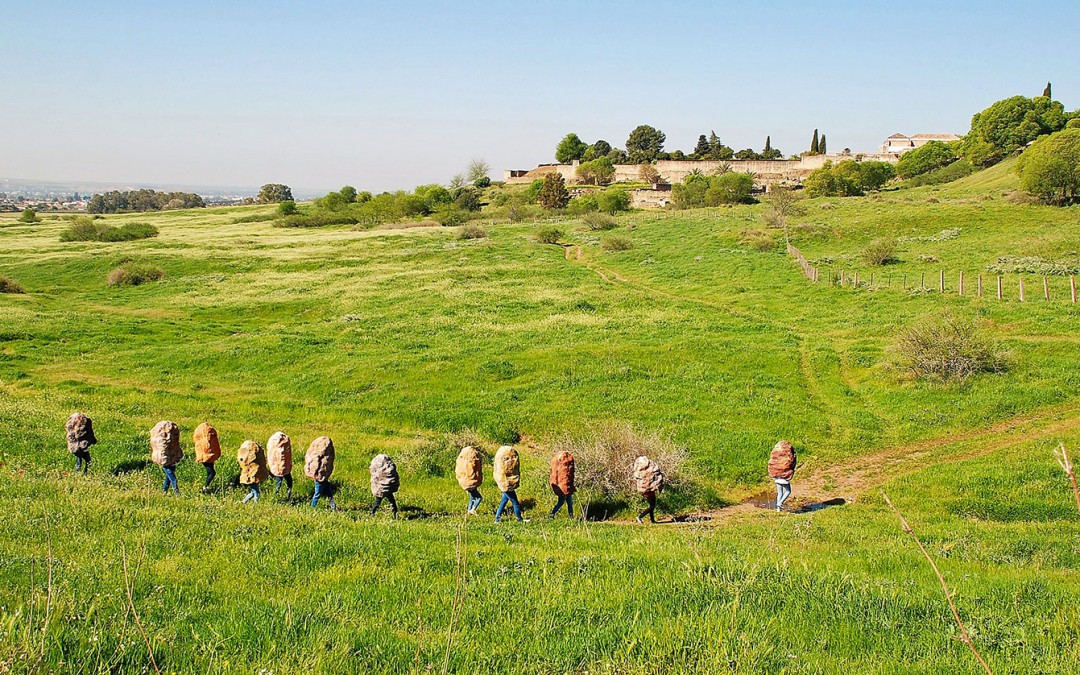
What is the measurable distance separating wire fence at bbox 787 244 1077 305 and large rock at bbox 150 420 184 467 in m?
30.9

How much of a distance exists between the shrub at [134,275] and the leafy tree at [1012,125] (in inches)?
3902

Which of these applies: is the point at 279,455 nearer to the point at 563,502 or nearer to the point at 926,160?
the point at 563,502

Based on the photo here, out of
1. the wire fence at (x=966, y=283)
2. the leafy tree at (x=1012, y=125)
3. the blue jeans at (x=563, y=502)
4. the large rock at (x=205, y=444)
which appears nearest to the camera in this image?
the blue jeans at (x=563, y=502)

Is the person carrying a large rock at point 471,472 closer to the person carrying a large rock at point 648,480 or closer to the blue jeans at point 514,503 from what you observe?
the blue jeans at point 514,503

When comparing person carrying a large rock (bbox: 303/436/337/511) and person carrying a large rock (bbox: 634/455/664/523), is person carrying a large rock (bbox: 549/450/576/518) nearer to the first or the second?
person carrying a large rock (bbox: 634/455/664/523)

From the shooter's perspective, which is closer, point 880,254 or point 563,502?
point 563,502

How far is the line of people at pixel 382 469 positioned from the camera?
13.6 meters

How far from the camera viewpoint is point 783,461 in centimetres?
1429

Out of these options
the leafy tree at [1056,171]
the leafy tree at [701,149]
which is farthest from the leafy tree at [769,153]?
the leafy tree at [1056,171]

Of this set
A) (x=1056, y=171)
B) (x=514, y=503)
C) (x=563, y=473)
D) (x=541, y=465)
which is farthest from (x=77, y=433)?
(x=1056, y=171)

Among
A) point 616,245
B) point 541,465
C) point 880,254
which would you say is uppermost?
point 616,245

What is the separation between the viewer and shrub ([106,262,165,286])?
4819cm

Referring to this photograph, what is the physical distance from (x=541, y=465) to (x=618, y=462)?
2.38 meters

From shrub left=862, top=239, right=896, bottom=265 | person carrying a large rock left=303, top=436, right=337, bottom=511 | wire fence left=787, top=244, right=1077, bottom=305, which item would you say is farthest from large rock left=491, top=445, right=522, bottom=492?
shrub left=862, top=239, right=896, bottom=265
